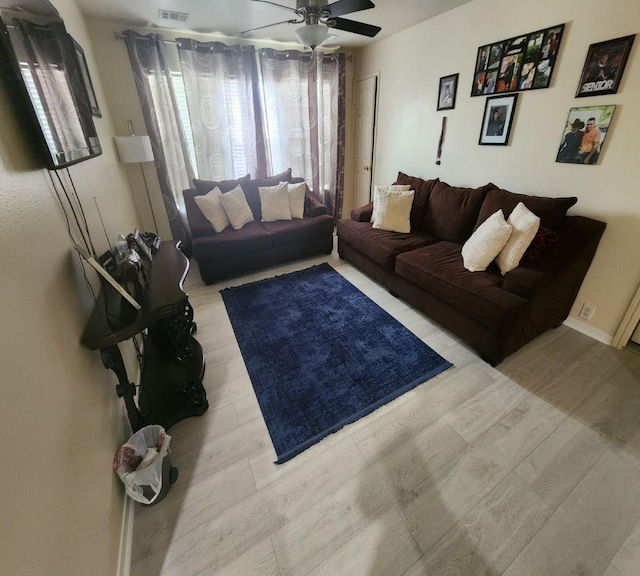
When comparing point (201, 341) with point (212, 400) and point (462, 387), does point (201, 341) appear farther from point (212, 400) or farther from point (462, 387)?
point (462, 387)

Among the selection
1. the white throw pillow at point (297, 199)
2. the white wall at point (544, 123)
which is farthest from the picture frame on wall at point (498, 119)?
the white throw pillow at point (297, 199)

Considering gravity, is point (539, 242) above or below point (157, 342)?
above

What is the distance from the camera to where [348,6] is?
6.31ft

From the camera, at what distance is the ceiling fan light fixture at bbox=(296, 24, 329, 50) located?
2.04 meters

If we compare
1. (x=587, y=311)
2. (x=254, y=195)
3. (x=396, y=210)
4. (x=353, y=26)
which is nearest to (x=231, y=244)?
(x=254, y=195)

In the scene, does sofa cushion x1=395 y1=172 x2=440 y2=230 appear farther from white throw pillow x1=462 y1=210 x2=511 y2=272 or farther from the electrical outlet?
the electrical outlet

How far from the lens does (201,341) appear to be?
93.1 inches

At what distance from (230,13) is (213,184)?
158 centimetres

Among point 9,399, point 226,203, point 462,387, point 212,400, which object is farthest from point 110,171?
point 462,387

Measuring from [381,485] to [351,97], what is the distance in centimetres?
483

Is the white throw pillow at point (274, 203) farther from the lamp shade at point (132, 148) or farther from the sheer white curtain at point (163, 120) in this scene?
the lamp shade at point (132, 148)

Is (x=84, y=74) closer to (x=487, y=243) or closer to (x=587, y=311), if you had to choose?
(x=487, y=243)

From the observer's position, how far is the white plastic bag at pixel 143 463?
1270 mm

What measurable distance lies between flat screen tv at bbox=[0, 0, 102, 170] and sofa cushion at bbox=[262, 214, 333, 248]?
1891 mm
